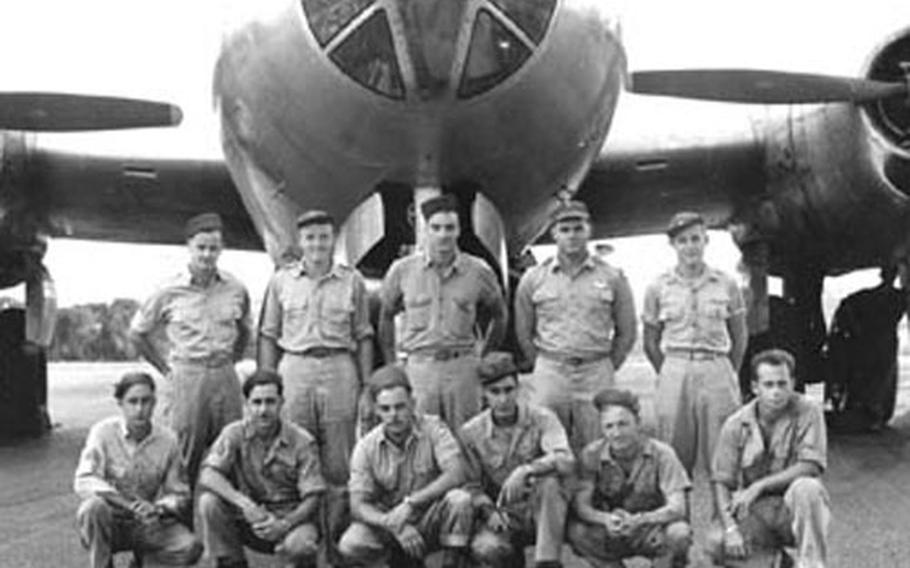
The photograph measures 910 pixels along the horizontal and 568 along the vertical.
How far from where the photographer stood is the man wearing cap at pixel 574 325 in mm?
6473

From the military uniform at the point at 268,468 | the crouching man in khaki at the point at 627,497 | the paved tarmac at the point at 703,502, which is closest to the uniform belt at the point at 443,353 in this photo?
the military uniform at the point at 268,468

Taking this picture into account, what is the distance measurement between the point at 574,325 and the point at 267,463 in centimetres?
171

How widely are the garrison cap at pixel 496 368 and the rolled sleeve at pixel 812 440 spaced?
132 centimetres

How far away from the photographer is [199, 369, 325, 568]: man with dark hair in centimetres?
573

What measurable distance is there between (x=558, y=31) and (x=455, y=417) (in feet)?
7.24

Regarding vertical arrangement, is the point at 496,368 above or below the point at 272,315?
below

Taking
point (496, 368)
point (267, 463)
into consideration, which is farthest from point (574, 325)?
point (267, 463)

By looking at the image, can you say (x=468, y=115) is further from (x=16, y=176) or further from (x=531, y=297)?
(x=16, y=176)

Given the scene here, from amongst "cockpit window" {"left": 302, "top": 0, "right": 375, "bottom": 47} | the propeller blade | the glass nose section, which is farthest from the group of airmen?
the propeller blade

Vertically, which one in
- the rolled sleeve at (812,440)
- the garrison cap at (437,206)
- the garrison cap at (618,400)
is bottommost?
the rolled sleeve at (812,440)

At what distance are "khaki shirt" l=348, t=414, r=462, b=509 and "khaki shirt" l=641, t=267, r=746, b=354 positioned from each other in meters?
1.43

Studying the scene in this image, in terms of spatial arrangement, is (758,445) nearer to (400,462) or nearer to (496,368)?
(496,368)

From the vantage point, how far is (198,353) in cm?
675

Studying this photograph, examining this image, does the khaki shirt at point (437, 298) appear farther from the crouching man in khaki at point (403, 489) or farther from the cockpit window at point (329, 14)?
the cockpit window at point (329, 14)
